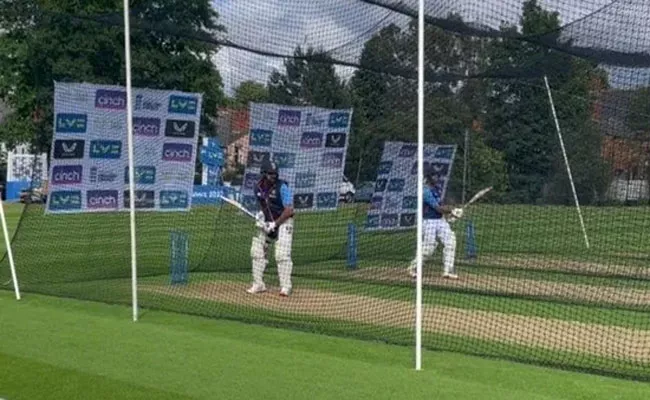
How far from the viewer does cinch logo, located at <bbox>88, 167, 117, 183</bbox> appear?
44.7 ft

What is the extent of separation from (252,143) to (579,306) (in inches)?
215

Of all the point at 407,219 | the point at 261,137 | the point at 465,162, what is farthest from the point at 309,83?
the point at 407,219

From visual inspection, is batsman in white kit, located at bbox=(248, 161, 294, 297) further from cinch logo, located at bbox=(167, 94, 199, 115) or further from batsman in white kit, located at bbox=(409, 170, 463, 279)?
batsman in white kit, located at bbox=(409, 170, 463, 279)

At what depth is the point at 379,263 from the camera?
17.1 meters

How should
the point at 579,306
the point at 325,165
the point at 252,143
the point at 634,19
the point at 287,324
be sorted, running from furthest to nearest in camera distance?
the point at 325,165, the point at 252,143, the point at 579,306, the point at 287,324, the point at 634,19

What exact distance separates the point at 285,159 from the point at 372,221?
3.05 meters

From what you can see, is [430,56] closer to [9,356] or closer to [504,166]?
[504,166]

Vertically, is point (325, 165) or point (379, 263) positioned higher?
point (325, 165)

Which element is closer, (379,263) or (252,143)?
(252,143)

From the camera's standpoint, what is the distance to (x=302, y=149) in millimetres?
15898

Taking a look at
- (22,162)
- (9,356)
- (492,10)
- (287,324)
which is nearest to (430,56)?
(492,10)

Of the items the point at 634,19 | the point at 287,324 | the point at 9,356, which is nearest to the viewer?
the point at 9,356

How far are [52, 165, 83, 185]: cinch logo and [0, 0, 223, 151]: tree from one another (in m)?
1.95

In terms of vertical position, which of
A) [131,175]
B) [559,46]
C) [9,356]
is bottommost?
[9,356]
